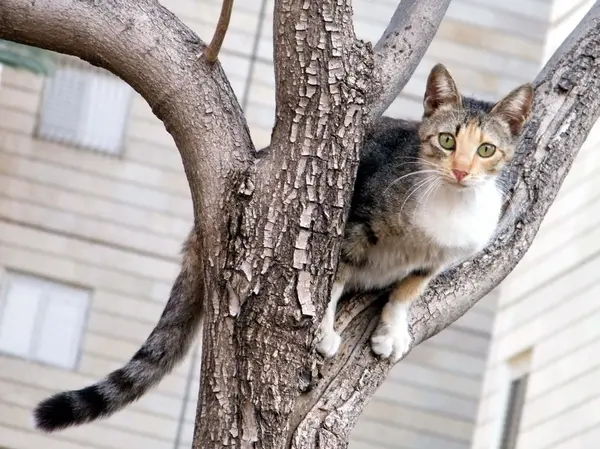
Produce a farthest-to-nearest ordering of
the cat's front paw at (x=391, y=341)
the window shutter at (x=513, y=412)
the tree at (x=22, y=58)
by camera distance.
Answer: the window shutter at (x=513, y=412)
the tree at (x=22, y=58)
the cat's front paw at (x=391, y=341)

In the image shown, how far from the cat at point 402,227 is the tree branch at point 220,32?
2.02 feet

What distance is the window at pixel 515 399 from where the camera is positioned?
20.7 ft

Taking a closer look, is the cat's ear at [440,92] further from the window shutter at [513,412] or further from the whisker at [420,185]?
the window shutter at [513,412]

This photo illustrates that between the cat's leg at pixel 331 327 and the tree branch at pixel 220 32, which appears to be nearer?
the tree branch at pixel 220 32

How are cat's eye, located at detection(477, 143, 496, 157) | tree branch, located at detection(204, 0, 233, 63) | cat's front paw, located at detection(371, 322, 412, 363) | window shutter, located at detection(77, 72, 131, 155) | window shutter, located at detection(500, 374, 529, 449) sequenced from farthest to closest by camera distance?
window shutter, located at detection(77, 72, 131, 155) < window shutter, located at detection(500, 374, 529, 449) < cat's eye, located at detection(477, 143, 496, 157) < cat's front paw, located at detection(371, 322, 412, 363) < tree branch, located at detection(204, 0, 233, 63)

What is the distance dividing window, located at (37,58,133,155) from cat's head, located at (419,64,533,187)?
15.2 feet

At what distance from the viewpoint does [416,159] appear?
10.3ft

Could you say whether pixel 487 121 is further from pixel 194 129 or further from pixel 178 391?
pixel 178 391

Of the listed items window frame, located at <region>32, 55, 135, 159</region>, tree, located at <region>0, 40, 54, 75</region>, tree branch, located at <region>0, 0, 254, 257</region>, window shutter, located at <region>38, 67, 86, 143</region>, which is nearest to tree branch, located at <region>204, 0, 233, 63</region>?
tree branch, located at <region>0, 0, 254, 257</region>

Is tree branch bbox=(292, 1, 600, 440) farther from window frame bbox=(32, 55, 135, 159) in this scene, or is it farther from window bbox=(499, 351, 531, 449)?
window frame bbox=(32, 55, 135, 159)

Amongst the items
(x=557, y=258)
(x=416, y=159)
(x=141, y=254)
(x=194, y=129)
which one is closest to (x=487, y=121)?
(x=416, y=159)

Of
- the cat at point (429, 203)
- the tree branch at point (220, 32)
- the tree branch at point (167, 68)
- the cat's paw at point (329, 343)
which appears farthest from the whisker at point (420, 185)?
the tree branch at point (220, 32)

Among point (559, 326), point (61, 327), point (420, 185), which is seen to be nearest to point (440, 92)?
point (420, 185)

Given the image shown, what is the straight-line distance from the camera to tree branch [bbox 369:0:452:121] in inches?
119
